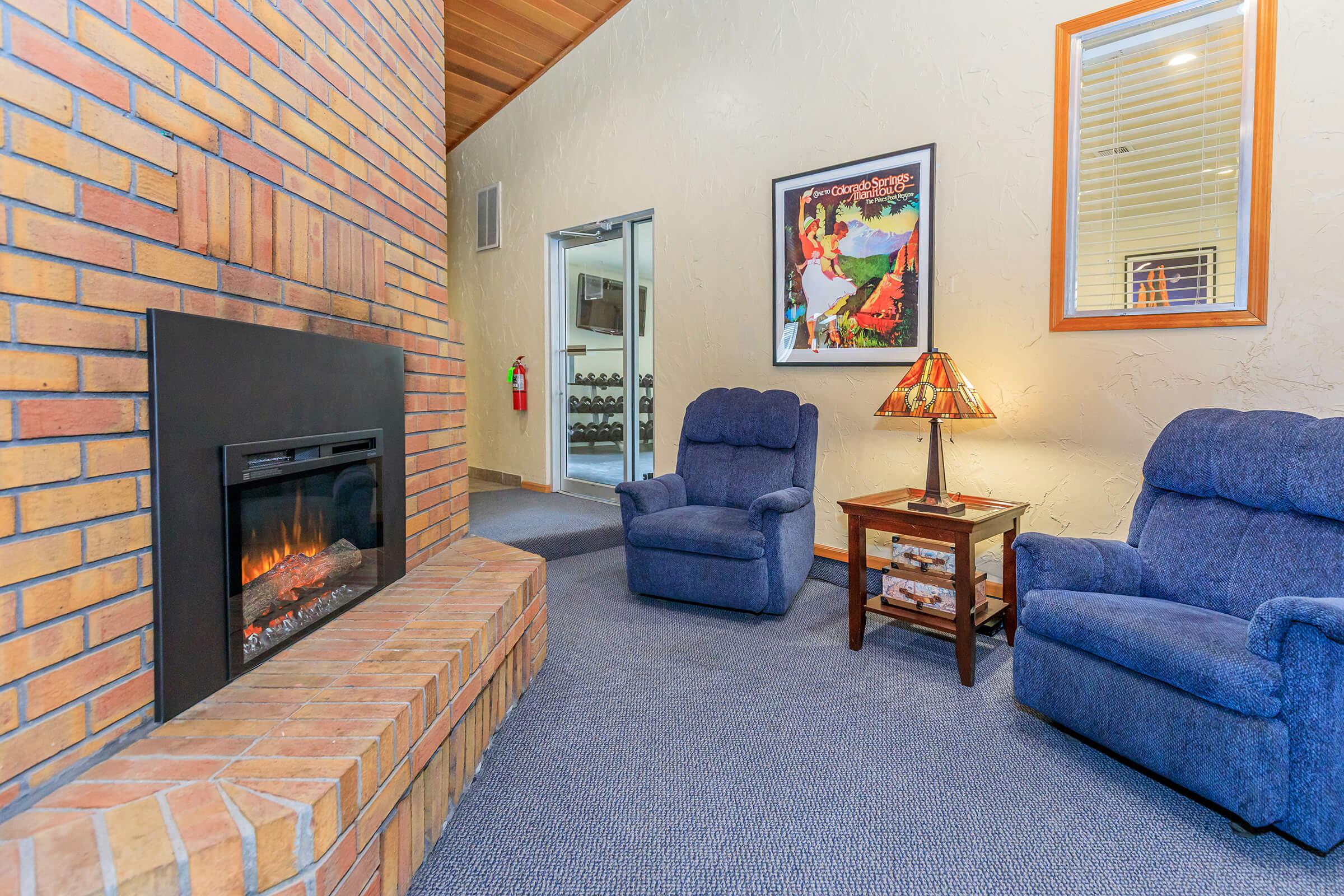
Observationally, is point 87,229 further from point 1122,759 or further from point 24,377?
point 1122,759

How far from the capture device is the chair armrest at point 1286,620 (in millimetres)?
1455

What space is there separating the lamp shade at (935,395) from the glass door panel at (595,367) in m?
2.49

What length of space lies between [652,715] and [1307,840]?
158 centimetres

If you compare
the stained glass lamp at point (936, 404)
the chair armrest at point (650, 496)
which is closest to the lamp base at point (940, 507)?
the stained glass lamp at point (936, 404)

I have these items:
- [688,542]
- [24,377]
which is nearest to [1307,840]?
[688,542]

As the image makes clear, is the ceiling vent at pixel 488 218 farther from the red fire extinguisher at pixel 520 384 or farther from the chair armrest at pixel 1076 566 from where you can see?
the chair armrest at pixel 1076 566

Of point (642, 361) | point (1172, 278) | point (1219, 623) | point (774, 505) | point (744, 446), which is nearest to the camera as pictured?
point (1219, 623)

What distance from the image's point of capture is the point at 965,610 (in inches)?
95.4

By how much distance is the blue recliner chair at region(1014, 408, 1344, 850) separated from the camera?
1.52 metres

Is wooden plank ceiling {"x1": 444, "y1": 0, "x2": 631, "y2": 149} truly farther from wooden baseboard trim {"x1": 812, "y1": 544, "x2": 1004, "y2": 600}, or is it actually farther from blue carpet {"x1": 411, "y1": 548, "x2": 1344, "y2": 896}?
blue carpet {"x1": 411, "y1": 548, "x2": 1344, "y2": 896}

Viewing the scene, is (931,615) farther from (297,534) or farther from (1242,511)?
(297,534)

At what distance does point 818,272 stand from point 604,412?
2094 millimetres

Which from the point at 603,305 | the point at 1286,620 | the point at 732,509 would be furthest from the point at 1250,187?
the point at 603,305

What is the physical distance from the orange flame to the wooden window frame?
2.79 metres
